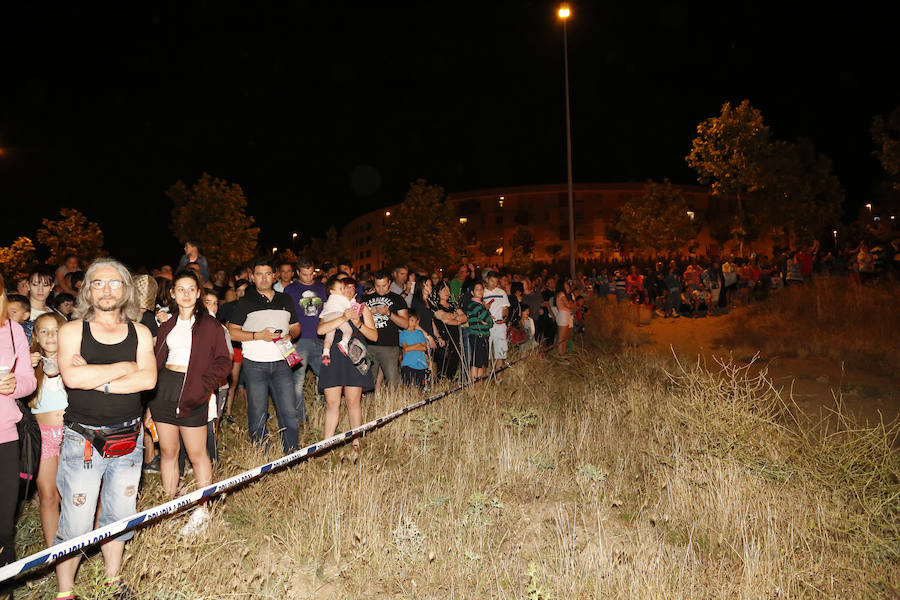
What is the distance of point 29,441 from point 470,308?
6791mm

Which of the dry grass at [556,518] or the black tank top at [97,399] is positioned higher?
the black tank top at [97,399]

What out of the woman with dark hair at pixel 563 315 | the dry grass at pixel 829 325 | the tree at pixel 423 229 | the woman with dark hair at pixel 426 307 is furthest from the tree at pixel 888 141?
the tree at pixel 423 229

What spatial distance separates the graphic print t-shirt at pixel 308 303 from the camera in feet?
22.4

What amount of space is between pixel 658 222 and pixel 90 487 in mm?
54769

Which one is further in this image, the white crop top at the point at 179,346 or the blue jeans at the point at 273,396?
the blue jeans at the point at 273,396

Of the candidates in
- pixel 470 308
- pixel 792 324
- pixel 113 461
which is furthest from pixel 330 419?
pixel 792 324

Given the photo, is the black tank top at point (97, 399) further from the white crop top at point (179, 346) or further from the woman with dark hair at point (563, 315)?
the woman with dark hair at point (563, 315)

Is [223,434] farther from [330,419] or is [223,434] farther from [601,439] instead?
[601,439]

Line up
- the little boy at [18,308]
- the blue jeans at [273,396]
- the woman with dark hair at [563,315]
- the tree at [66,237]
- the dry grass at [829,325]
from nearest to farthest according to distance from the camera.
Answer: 1. the little boy at [18,308]
2. the blue jeans at [273,396]
3. the dry grass at [829,325]
4. the woman with dark hair at [563,315]
5. the tree at [66,237]

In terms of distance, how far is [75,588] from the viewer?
10.9 feet

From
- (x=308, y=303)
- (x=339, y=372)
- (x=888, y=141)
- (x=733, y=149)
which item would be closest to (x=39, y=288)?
(x=308, y=303)

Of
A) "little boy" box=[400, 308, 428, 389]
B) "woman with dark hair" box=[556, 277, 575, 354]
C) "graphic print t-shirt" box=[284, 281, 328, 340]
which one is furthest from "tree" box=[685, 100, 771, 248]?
"graphic print t-shirt" box=[284, 281, 328, 340]

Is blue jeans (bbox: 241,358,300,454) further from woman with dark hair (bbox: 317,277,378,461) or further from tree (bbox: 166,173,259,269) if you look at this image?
tree (bbox: 166,173,259,269)

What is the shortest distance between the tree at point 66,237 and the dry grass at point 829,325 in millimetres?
42155
